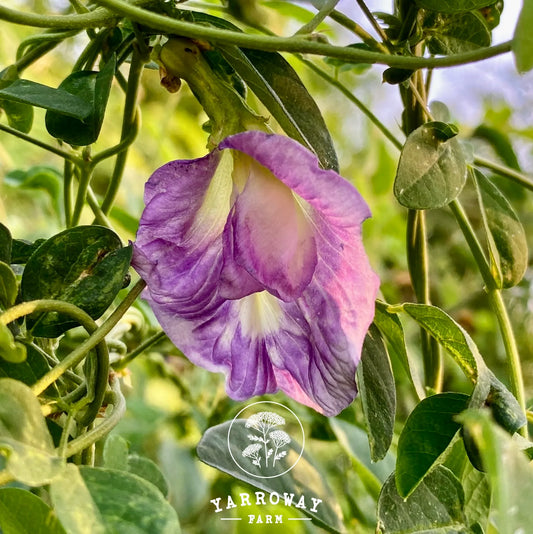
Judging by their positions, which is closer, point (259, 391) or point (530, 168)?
point (259, 391)

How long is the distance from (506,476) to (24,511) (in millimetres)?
175

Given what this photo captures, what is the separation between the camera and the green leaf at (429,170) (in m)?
0.39

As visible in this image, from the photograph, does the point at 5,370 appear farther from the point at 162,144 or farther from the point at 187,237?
the point at 162,144

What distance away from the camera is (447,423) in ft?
1.17

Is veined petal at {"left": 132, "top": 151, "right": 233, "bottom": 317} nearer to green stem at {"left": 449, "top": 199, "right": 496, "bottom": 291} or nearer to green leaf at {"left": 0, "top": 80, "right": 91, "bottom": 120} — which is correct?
green leaf at {"left": 0, "top": 80, "right": 91, "bottom": 120}

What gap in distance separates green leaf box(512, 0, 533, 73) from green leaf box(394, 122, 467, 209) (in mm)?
119

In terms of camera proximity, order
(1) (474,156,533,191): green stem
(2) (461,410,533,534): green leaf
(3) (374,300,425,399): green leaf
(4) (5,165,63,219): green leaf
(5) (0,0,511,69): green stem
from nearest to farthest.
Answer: (2) (461,410,533,534): green leaf < (5) (0,0,511,69): green stem < (3) (374,300,425,399): green leaf < (1) (474,156,533,191): green stem < (4) (5,165,63,219): green leaf

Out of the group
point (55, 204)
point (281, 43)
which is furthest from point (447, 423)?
point (55, 204)

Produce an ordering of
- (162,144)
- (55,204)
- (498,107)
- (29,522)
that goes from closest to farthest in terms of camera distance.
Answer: (29,522) → (55,204) → (162,144) → (498,107)

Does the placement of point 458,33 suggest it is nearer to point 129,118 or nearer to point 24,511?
point 129,118

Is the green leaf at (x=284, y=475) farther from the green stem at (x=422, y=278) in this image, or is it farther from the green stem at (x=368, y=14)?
the green stem at (x=368, y=14)

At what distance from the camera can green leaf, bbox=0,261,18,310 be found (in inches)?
12.8

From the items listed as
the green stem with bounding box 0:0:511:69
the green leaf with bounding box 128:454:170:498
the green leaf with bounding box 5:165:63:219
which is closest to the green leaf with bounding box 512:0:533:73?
the green stem with bounding box 0:0:511:69

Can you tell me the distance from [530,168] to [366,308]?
3.87 feet
